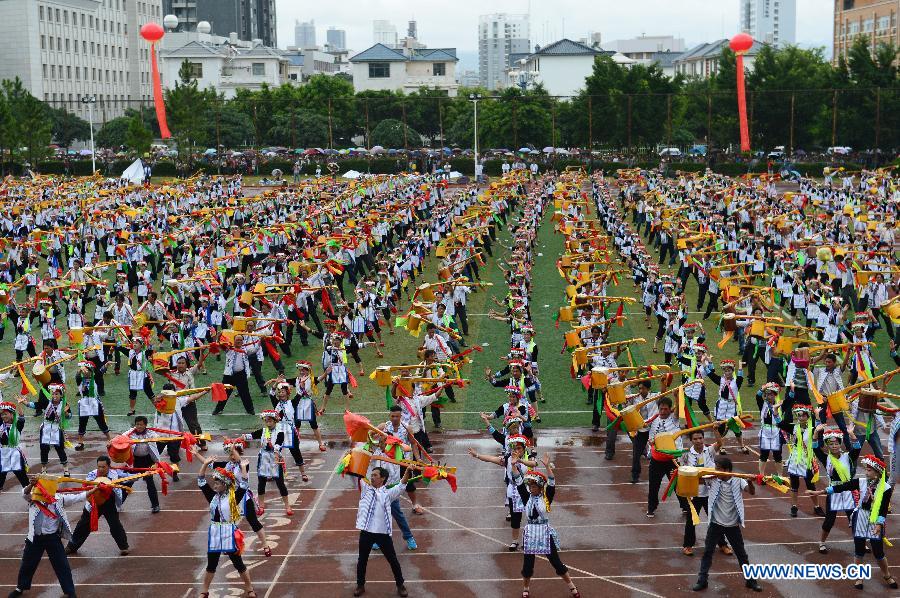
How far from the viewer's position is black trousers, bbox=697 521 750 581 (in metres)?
10.2

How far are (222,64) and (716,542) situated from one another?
389 ft

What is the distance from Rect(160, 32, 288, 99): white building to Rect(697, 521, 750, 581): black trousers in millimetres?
112138

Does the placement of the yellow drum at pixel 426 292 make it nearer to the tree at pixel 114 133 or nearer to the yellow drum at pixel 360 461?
the yellow drum at pixel 360 461

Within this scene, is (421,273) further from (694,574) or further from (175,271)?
(694,574)

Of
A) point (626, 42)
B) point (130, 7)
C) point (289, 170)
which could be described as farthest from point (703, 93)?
point (626, 42)

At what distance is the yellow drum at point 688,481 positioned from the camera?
32.9 ft

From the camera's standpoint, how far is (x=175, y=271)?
2500cm

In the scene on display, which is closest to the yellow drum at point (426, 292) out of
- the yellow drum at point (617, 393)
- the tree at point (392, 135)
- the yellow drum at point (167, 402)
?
the yellow drum at point (167, 402)

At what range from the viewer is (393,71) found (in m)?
122

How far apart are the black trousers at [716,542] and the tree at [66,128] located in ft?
271

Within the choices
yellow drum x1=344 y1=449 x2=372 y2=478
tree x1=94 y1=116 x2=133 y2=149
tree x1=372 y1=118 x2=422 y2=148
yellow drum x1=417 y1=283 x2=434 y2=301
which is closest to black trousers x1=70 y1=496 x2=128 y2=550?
yellow drum x1=344 y1=449 x2=372 y2=478

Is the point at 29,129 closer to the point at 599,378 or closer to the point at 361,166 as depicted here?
the point at 361,166

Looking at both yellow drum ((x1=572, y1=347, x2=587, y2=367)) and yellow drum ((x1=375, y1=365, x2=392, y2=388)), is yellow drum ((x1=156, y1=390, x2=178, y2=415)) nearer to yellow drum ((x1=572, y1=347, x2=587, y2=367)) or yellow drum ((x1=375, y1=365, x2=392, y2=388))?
yellow drum ((x1=375, y1=365, x2=392, y2=388))

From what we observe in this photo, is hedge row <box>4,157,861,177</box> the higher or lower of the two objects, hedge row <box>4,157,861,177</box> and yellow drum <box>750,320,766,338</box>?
the higher
